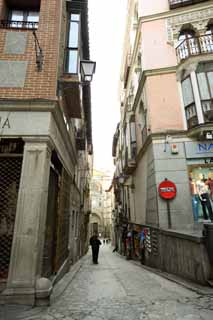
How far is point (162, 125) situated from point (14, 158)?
23.2 feet

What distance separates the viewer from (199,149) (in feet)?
28.0

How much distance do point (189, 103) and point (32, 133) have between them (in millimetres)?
7757

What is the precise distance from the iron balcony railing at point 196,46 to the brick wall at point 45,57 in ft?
22.5

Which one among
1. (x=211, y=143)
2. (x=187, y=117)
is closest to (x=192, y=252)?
(x=211, y=143)

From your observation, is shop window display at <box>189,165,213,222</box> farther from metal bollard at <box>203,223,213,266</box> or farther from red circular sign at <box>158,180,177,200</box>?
metal bollard at <box>203,223,213,266</box>

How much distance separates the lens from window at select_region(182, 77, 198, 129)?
8720mm

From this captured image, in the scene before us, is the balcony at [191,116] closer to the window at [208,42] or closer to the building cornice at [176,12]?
the window at [208,42]

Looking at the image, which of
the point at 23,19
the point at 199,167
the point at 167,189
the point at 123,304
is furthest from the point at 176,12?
the point at 123,304

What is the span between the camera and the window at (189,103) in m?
8.72

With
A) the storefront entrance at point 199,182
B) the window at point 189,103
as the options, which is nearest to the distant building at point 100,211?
the storefront entrance at point 199,182

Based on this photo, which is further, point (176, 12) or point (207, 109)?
point (176, 12)

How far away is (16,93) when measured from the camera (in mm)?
5055

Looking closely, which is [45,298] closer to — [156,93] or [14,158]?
[14,158]

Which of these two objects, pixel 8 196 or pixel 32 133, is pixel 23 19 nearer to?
pixel 32 133
